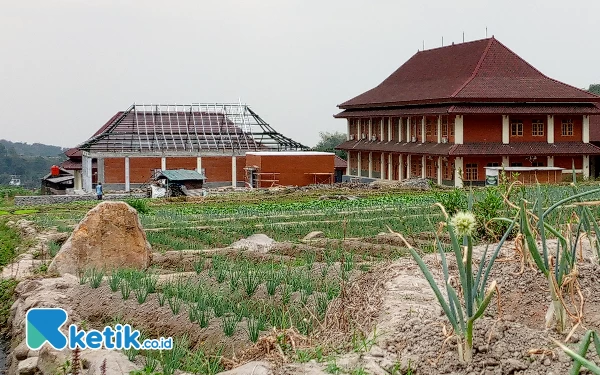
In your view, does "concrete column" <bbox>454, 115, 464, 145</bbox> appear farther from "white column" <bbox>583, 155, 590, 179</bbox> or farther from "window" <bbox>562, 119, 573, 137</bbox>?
"white column" <bbox>583, 155, 590, 179</bbox>

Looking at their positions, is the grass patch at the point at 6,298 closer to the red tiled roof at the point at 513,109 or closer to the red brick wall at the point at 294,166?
the red tiled roof at the point at 513,109

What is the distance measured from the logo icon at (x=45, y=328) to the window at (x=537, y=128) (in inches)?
1288

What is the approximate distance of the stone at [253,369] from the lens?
610 centimetres

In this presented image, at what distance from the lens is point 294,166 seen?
43.8 m

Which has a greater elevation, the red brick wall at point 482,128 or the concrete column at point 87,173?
the red brick wall at point 482,128

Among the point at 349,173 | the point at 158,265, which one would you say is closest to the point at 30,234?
the point at 158,265

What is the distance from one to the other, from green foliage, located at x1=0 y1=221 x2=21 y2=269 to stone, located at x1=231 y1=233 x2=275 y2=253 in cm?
459

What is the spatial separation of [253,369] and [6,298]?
791cm

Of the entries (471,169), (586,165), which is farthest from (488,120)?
(586,165)

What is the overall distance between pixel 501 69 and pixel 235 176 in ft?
48.8

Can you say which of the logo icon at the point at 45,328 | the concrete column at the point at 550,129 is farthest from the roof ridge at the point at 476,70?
the logo icon at the point at 45,328

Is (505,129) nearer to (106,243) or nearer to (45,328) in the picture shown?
A: (106,243)

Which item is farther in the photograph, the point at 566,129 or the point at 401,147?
the point at 401,147

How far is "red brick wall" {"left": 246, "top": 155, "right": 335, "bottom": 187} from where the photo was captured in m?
A: 43.2
